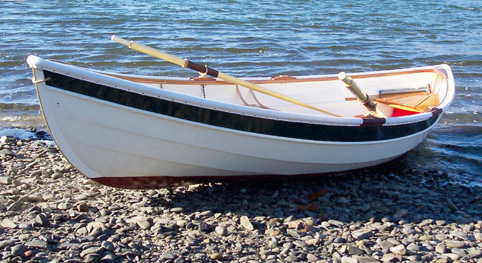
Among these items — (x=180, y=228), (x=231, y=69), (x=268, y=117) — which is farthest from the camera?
(x=231, y=69)

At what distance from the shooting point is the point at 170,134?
606cm

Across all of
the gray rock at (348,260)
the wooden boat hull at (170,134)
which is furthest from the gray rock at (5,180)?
the gray rock at (348,260)

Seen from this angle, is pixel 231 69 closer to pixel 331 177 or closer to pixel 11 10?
pixel 331 177

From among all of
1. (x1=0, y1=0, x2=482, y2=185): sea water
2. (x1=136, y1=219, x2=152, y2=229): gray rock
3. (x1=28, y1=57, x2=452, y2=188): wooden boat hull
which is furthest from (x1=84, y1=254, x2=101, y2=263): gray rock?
(x1=0, y1=0, x2=482, y2=185): sea water

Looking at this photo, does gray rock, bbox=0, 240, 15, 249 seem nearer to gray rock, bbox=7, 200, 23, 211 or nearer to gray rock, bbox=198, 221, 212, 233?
gray rock, bbox=7, 200, 23, 211

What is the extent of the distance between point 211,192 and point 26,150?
10.5ft

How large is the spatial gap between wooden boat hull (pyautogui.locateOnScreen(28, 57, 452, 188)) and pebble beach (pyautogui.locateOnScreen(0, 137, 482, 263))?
33cm

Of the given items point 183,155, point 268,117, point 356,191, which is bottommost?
point 356,191

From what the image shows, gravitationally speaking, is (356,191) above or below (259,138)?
below

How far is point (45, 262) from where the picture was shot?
184 inches

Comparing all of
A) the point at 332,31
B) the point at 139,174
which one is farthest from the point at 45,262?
the point at 332,31

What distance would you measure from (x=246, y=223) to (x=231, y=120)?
1156mm

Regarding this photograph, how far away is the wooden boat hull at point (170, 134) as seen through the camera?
564cm

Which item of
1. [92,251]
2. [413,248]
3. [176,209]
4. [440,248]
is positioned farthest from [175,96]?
[440,248]
